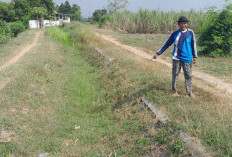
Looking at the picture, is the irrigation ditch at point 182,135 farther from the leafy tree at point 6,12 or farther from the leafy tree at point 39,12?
the leafy tree at point 39,12

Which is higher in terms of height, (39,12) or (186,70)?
(39,12)

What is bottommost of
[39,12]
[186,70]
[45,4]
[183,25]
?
[186,70]

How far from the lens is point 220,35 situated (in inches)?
438

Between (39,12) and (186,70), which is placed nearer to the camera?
(186,70)

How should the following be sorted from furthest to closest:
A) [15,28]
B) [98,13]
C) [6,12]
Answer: [98,13] < [6,12] < [15,28]

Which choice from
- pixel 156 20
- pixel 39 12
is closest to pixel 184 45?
pixel 156 20

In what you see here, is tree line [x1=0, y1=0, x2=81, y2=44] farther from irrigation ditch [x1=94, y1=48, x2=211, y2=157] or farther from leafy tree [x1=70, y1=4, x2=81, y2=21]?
irrigation ditch [x1=94, y1=48, x2=211, y2=157]

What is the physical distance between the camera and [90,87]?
8.84 m

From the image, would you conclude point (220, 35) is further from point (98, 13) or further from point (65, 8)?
point (65, 8)

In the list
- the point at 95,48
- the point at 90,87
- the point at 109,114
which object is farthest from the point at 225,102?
the point at 95,48

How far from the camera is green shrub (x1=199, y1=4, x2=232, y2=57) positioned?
11008 mm

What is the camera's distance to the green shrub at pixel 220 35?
11008mm

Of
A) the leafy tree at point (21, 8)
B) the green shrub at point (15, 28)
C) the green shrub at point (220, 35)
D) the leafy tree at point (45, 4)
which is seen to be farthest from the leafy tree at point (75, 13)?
the green shrub at point (220, 35)

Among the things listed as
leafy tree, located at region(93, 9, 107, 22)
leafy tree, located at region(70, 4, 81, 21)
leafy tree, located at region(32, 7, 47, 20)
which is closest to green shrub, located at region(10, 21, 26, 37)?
leafy tree, located at region(32, 7, 47, 20)
